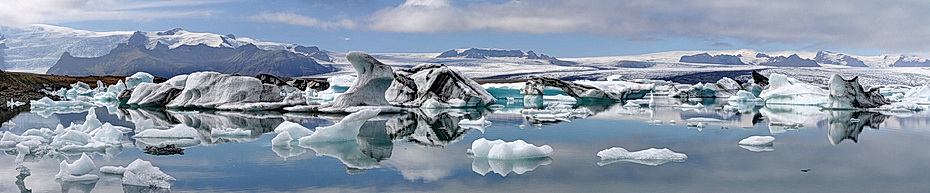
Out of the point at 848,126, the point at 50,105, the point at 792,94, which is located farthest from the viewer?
the point at 792,94

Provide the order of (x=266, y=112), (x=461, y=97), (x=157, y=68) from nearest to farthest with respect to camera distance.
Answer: (x=266, y=112), (x=461, y=97), (x=157, y=68)

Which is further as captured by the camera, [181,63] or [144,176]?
[181,63]

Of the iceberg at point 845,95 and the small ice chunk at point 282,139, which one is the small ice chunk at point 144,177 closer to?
the small ice chunk at point 282,139

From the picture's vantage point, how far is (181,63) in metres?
119

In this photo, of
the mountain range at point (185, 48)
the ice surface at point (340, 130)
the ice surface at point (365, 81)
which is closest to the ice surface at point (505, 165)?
the ice surface at point (340, 130)

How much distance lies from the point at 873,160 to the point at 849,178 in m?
1.69

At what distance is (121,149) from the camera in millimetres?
8328

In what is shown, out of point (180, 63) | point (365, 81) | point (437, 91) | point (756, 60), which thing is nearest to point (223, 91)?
point (365, 81)

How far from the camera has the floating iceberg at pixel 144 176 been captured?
A: 5.54 m

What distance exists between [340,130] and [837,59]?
555ft

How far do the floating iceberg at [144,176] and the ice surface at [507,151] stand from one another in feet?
9.72

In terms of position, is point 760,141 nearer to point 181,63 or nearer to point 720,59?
point 181,63

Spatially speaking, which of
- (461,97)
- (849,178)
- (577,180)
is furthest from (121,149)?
(461,97)

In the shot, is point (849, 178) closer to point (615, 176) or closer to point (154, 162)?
point (615, 176)
